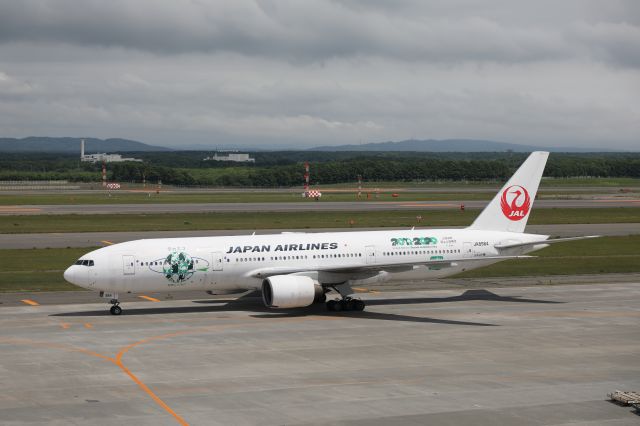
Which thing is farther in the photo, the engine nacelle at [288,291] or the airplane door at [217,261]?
the airplane door at [217,261]

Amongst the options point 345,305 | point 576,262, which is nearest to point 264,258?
point 345,305

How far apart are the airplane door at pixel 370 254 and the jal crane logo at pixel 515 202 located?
908 cm

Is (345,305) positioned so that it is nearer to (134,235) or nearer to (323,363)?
(323,363)

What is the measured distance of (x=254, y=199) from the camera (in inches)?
5979

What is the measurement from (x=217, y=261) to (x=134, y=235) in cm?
4100

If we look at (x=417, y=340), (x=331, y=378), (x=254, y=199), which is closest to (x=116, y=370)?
(x=331, y=378)

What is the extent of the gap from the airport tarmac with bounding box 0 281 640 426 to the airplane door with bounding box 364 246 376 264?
2586 mm

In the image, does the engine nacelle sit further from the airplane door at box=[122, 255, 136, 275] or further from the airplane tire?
the airplane door at box=[122, 255, 136, 275]

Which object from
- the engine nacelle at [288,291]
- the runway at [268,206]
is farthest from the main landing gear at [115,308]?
the runway at [268,206]

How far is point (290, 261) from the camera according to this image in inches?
1839

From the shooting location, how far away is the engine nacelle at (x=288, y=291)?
43781 millimetres

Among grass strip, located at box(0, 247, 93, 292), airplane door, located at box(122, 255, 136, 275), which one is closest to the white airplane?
airplane door, located at box(122, 255, 136, 275)

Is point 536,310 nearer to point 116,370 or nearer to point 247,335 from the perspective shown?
point 247,335

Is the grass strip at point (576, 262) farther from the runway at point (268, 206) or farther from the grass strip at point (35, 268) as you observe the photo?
the runway at point (268, 206)
